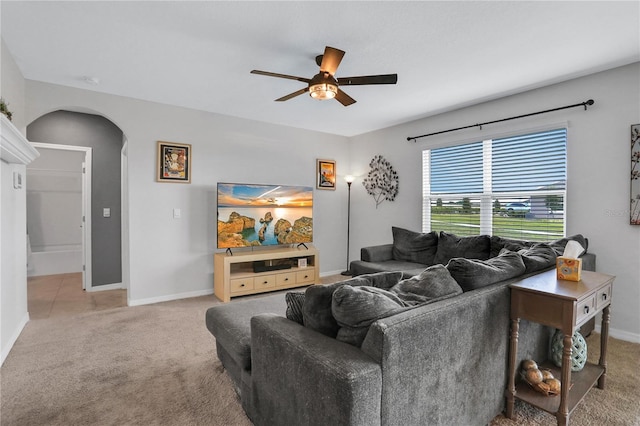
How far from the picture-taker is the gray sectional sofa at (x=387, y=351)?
113 centimetres

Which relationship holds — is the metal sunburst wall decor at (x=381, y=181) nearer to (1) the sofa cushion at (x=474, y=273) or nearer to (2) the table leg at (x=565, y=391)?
(1) the sofa cushion at (x=474, y=273)

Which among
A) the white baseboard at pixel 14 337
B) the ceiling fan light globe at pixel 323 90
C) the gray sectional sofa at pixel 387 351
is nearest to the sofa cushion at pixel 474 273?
the gray sectional sofa at pixel 387 351

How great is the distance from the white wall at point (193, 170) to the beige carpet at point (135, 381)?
3.17 ft

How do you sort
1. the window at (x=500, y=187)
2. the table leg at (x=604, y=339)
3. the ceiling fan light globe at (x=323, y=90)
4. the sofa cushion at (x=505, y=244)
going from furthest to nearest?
the window at (x=500, y=187)
the sofa cushion at (x=505, y=244)
the ceiling fan light globe at (x=323, y=90)
the table leg at (x=604, y=339)

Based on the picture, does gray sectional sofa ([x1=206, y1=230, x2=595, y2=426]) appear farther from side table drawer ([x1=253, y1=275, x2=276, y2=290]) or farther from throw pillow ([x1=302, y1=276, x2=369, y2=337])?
side table drawer ([x1=253, y1=275, x2=276, y2=290])

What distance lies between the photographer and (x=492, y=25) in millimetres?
2248

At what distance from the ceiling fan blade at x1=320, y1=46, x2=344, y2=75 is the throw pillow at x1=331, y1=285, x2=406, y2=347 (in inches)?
66.9

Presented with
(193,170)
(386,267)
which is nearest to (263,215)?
(193,170)

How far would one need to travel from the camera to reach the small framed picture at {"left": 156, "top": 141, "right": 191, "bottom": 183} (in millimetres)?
3953

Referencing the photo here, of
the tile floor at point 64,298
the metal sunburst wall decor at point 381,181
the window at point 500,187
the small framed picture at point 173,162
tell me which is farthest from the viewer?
the metal sunburst wall decor at point 381,181

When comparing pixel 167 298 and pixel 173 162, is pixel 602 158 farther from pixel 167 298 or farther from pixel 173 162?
pixel 167 298

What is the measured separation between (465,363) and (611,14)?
8.12 feet

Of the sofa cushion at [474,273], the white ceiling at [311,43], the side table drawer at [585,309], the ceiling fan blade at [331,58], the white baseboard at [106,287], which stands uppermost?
the white ceiling at [311,43]

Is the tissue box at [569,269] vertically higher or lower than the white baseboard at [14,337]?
higher
